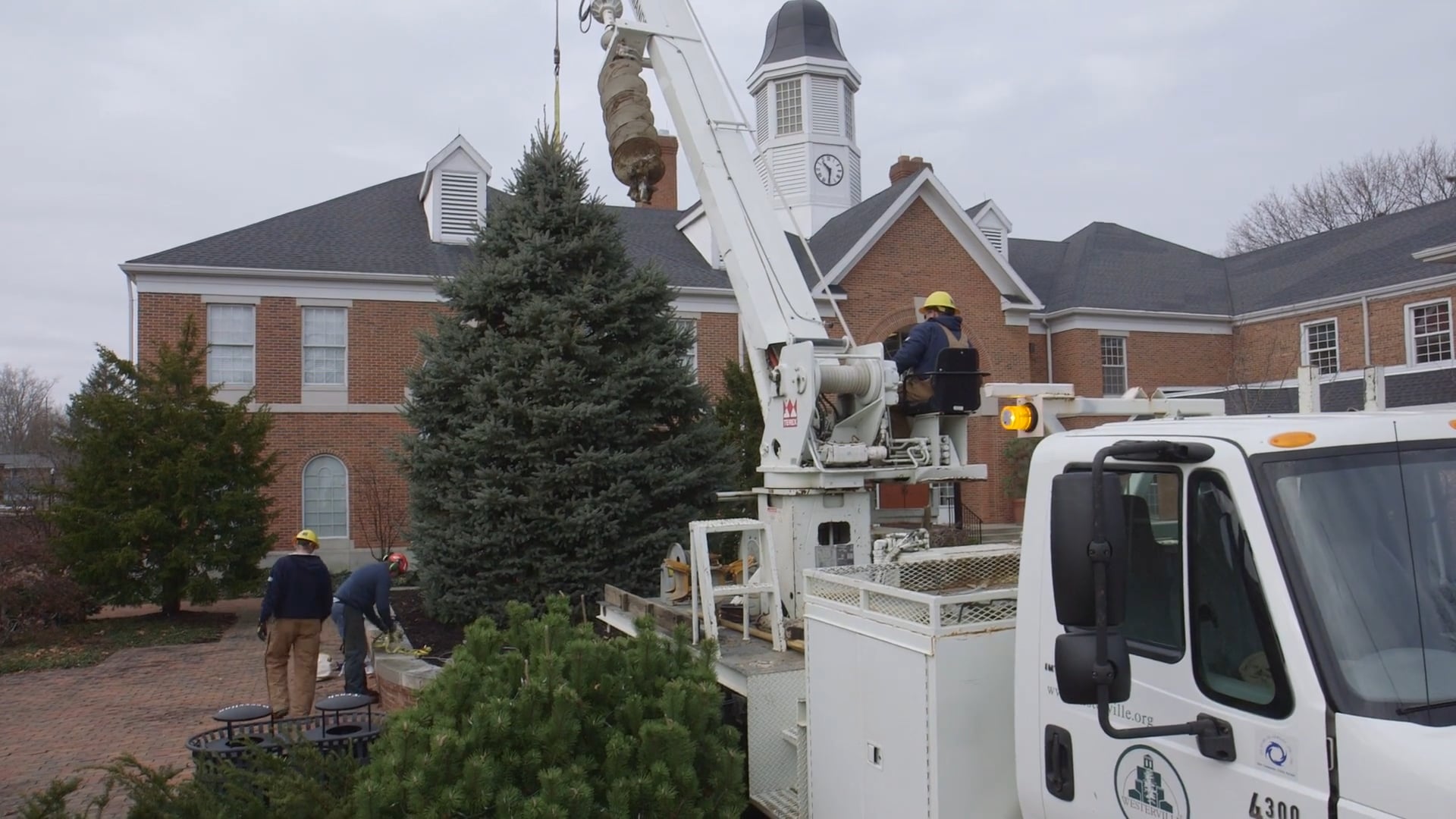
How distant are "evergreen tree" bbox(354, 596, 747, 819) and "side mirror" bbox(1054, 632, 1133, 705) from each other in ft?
7.14

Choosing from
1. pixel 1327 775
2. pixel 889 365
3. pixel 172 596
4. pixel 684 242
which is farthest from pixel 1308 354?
pixel 1327 775

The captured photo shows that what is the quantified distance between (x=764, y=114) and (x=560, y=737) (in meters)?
27.7

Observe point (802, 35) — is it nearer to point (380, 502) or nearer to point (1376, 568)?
point (380, 502)

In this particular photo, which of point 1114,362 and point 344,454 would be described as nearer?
point 344,454

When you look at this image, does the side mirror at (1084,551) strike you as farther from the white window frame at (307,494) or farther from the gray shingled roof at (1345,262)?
the gray shingled roof at (1345,262)

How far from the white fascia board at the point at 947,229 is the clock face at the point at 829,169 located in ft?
14.0

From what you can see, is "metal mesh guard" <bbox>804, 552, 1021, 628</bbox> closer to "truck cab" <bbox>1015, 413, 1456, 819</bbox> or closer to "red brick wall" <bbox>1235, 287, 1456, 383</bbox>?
"truck cab" <bbox>1015, 413, 1456, 819</bbox>

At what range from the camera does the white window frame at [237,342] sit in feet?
68.5

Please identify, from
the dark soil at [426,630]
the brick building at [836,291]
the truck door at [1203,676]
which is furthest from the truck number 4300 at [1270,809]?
the brick building at [836,291]

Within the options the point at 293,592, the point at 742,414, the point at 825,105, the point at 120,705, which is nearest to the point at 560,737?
the point at 293,592

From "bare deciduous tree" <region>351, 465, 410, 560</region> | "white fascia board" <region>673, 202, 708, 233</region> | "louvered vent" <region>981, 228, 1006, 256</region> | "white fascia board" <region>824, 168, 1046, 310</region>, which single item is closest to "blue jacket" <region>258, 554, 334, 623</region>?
"bare deciduous tree" <region>351, 465, 410, 560</region>

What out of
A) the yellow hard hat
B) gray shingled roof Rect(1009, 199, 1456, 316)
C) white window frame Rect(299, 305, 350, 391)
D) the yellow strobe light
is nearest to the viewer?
the yellow strobe light

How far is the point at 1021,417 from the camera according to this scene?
4898 mm

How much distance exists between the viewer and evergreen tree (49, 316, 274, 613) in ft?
47.1
